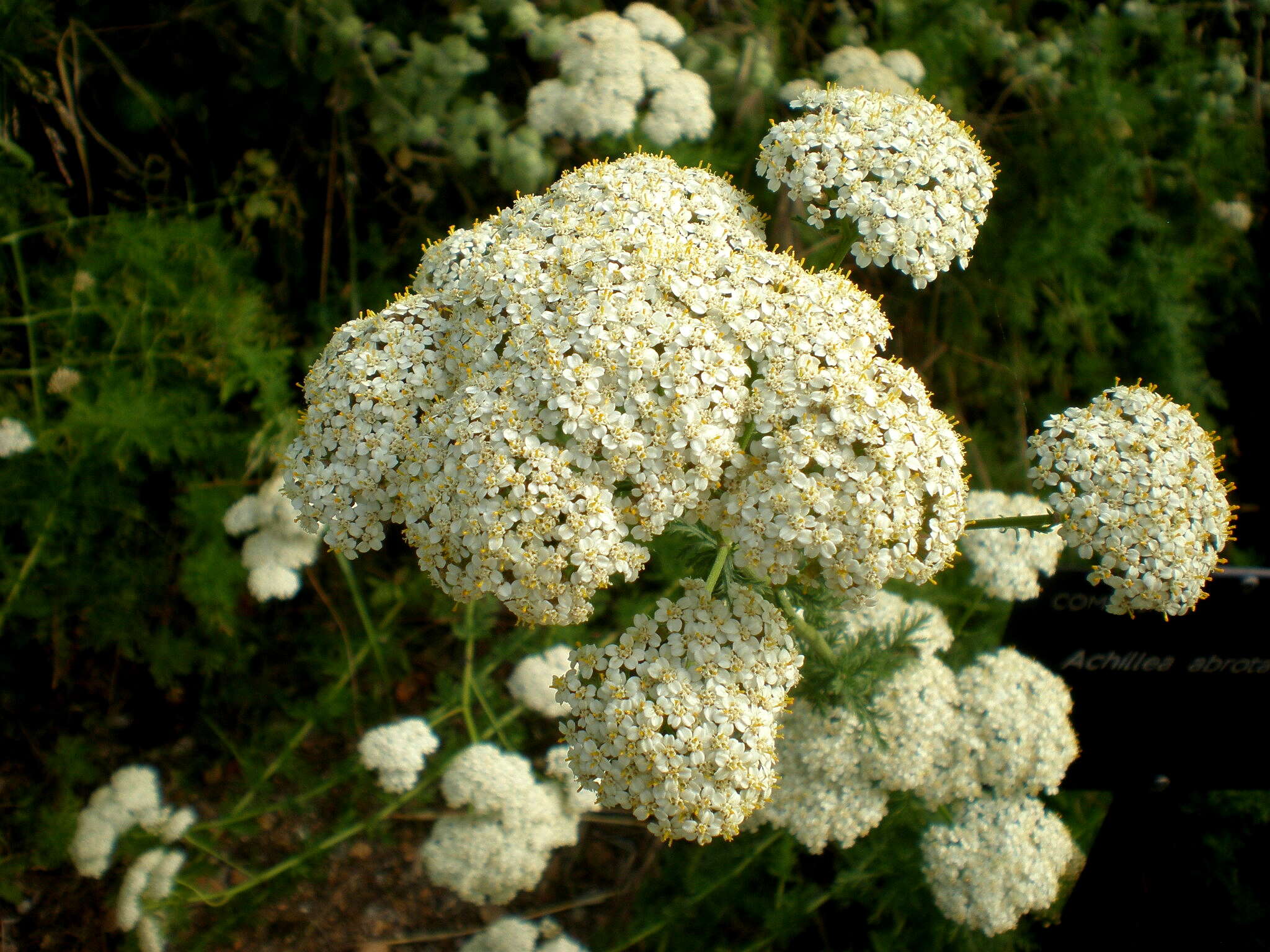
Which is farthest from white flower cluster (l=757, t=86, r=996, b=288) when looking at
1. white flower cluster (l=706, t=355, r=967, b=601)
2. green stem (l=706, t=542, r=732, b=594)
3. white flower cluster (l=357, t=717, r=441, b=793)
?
white flower cluster (l=357, t=717, r=441, b=793)

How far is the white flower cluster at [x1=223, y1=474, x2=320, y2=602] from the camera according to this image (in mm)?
3727

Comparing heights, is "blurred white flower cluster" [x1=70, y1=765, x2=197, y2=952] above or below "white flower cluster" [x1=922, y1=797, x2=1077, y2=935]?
below

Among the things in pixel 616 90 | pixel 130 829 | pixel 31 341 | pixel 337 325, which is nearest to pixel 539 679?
pixel 130 829

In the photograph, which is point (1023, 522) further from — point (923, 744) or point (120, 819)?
point (120, 819)

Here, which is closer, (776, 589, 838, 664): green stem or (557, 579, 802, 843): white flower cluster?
(557, 579, 802, 843): white flower cluster

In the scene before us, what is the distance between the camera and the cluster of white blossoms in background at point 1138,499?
2.25 m

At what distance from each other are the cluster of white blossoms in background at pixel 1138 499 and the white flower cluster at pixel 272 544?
2963 mm

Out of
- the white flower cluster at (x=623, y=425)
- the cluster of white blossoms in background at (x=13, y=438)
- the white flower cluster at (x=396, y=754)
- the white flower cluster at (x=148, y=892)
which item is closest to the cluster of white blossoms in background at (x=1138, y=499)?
the white flower cluster at (x=623, y=425)

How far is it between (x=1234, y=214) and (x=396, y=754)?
565 centimetres

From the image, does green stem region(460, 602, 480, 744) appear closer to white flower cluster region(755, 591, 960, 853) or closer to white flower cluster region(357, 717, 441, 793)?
white flower cluster region(357, 717, 441, 793)

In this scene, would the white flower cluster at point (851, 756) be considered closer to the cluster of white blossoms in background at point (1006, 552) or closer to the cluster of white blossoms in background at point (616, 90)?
the cluster of white blossoms in background at point (1006, 552)

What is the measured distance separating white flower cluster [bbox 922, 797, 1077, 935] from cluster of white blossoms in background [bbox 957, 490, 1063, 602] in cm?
81

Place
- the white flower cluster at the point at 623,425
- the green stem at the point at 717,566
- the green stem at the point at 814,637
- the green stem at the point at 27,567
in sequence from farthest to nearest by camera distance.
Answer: the green stem at the point at 27,567 < the green stem at the point at 814,637 < the green stem at the point at 717,566 < the white flower cluster at the point at 623,425

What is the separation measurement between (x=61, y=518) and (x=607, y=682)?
311 cm
